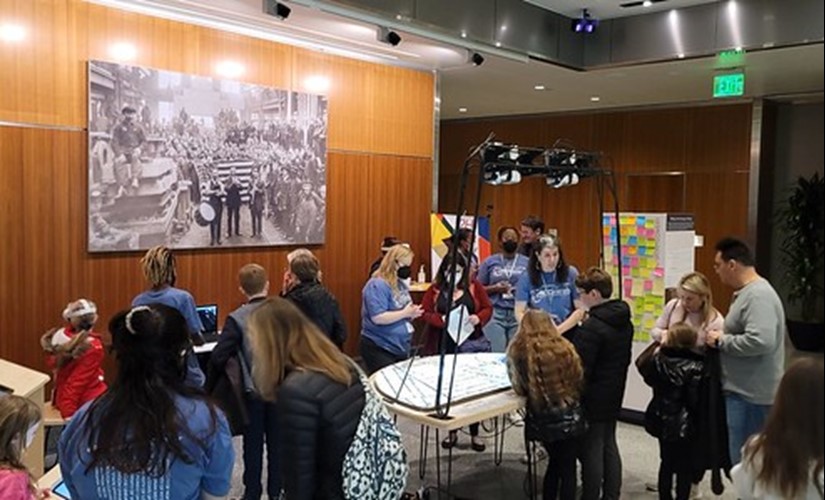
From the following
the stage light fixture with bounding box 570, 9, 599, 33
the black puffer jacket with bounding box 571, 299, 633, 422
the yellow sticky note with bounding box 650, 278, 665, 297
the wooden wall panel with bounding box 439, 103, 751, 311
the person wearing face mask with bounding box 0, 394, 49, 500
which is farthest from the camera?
the wooden wall panel with bounding box 439, 103, 751, 311

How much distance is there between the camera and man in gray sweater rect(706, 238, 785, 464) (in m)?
3.39

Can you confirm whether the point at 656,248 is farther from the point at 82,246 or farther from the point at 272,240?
the point at 82,246

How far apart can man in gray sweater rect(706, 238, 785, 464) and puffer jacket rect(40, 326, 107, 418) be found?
133 inches

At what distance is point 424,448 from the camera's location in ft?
15.5

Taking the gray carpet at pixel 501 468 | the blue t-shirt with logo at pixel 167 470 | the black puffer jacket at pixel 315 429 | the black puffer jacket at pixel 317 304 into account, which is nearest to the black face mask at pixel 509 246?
the gray carpet at pixel 501 468

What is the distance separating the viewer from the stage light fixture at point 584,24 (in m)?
6.64

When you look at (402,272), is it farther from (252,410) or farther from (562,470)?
(562,470)

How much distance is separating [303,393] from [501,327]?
3462 mm

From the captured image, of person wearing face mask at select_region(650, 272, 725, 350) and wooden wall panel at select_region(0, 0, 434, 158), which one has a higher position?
wooden wall panel at select_region(0, 0, 434, 158)

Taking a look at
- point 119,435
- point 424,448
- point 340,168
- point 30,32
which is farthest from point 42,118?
point 119,435

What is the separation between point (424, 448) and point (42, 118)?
130 inches

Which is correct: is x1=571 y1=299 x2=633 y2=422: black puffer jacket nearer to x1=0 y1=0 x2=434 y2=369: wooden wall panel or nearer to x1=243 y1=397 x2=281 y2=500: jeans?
x1=243 y1=397 x2=281 y2=500: jeans

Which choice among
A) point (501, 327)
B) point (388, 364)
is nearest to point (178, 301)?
point (388, 364)

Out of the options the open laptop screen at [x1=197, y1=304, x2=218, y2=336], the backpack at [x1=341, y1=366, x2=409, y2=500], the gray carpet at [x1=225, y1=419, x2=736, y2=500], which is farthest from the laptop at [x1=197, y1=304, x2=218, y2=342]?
the backpack at [x1=341, y1=366, x2=409, y2=500]
